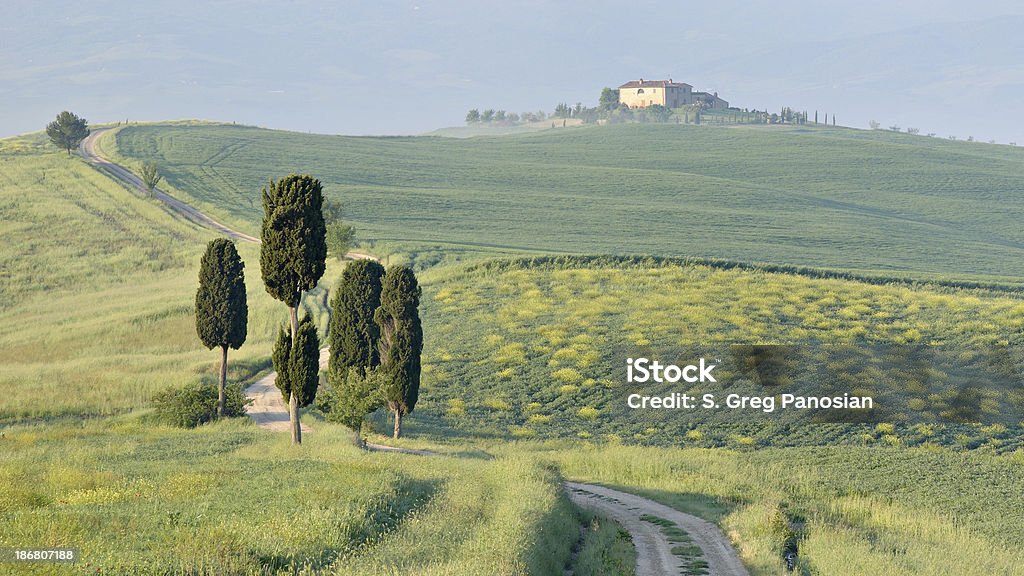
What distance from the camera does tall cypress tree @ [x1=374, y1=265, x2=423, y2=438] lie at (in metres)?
51.3

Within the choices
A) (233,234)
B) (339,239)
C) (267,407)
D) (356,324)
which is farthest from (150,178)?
(356,324)

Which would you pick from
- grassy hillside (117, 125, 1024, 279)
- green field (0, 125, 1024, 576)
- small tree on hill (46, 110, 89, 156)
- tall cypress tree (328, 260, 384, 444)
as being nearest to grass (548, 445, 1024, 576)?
green field (0, 125, 1024, 576)

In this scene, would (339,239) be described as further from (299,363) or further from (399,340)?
(299,363)

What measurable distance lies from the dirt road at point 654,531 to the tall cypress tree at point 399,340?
1329 centimetres

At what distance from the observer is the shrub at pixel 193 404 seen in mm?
51312

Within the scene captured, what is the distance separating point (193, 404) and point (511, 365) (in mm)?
19904

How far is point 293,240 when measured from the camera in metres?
41.6

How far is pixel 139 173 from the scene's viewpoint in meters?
146

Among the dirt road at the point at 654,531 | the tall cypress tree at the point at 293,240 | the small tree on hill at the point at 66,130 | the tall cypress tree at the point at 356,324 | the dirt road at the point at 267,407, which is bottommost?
the dirt road at the point at 267,407

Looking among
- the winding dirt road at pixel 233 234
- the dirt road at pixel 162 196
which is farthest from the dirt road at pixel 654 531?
the dirt road at pixel 162 196

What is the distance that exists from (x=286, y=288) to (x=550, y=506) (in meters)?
17.0

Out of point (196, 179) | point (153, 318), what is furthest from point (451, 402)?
point (196, 179)

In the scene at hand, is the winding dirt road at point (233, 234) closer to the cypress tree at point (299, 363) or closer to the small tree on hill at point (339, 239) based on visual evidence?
the small tree on hill at point (339, 239)

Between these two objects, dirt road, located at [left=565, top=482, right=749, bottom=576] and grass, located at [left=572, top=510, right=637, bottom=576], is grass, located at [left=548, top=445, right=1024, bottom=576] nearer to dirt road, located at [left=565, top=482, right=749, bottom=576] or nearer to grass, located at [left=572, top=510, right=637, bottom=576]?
dirt road, located at [left=565, top=482, right=749, bottom=576]
